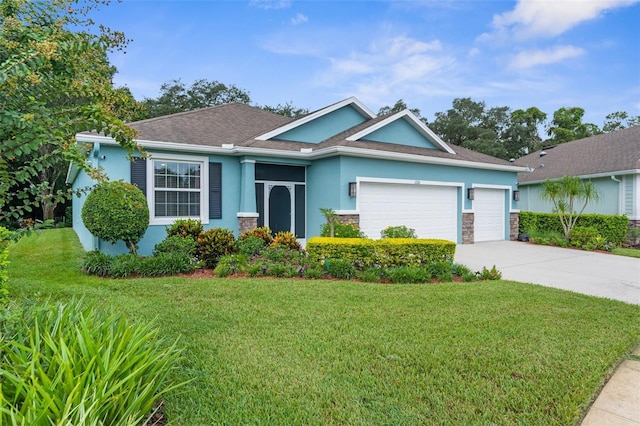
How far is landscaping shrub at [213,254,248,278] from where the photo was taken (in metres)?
7.54

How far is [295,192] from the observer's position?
480 inches

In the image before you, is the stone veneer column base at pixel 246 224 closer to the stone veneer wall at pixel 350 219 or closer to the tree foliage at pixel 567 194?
the stone veneer wall at pixel 350 219

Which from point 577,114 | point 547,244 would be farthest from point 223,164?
point 577,114

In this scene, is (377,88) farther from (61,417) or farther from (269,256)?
(61,417)

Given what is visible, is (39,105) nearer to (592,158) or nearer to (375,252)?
(375,252)

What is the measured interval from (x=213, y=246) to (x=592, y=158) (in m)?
18.1

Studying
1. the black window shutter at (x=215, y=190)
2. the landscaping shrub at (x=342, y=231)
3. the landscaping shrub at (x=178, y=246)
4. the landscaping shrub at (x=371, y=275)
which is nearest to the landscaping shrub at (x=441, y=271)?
the landscaping shrub at (x=371, y=275)

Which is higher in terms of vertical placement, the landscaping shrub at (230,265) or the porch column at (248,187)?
the porch column at (248,187)

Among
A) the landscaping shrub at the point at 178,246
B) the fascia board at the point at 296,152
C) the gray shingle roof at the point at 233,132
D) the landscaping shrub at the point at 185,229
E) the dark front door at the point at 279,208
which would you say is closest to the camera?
the landscaping shrub at the point at 178,246

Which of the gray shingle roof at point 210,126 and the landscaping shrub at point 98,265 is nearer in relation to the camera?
the landscaping shrub at point 98,265

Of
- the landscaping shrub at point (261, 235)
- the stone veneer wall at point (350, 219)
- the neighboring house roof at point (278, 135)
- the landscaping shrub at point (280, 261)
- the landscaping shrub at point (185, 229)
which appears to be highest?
the neighboring house roof at point (278, 135)

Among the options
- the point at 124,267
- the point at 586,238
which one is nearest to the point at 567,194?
the point at 586,238

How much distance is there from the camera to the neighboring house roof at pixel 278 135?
10.3 metres

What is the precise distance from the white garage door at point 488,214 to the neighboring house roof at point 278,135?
110 cm
